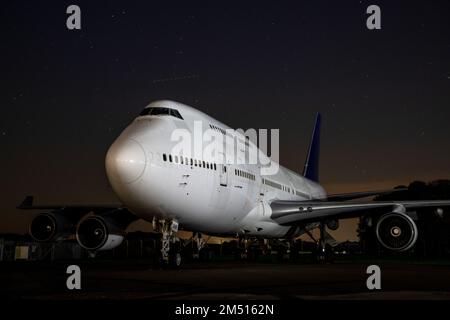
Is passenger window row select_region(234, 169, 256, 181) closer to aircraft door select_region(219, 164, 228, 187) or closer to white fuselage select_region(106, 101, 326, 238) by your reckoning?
white fuselage select_region(106, 101, 326, 238)

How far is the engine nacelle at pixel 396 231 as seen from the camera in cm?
2011

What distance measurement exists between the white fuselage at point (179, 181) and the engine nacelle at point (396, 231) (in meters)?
4.66

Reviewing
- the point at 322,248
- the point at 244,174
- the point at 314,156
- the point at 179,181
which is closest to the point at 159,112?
the point at 179,181

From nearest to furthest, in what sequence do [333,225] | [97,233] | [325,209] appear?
[97,233]
[325,209]
[333,225]

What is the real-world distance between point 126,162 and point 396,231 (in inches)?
427

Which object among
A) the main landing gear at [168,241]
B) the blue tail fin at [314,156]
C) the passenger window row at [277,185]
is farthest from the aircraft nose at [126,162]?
the blue tail fin at [314,156]

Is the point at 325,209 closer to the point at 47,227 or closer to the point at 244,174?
the point at 244,174

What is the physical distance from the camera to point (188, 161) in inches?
643

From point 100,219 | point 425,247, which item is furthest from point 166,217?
point 425,247

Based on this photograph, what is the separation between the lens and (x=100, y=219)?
20.2m

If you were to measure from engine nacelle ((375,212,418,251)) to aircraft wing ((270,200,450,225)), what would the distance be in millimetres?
1716

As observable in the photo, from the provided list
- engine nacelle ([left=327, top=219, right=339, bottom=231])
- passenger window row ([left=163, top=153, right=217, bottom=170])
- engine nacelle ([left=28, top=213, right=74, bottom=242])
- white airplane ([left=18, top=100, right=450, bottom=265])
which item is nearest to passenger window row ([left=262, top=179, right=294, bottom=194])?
white airplane ([left=18, top=100, right=450, bottom=265])
